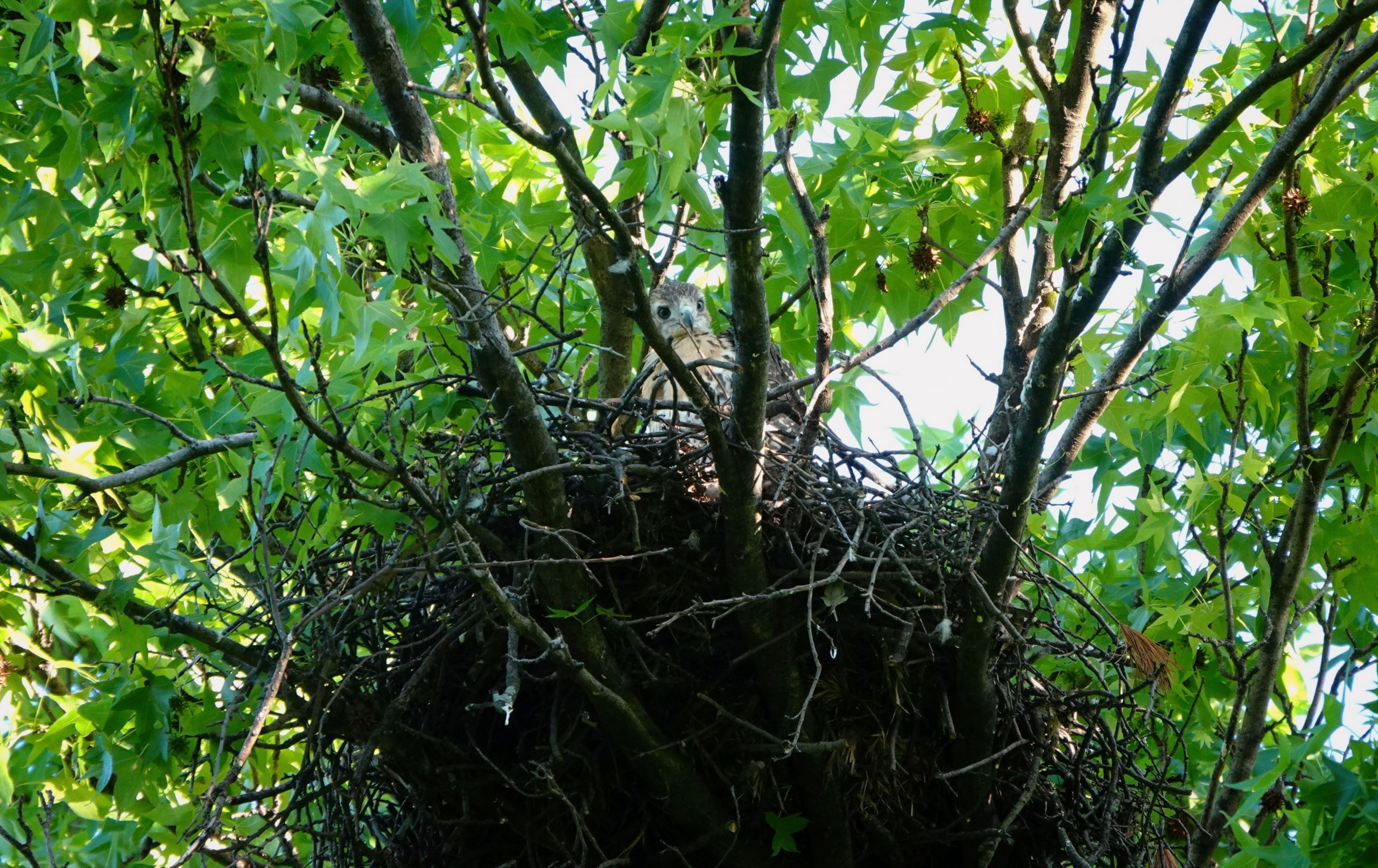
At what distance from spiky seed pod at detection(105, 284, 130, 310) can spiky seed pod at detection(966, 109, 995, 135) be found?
8.21 ft

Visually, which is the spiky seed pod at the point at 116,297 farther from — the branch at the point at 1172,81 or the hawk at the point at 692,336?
the branch at the point at 1172,81

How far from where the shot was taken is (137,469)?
288 cm

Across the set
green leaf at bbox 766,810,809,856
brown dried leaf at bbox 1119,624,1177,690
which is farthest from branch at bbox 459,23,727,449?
brown dried leaf at bbox 1119,624,1177,690

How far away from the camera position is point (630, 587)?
3.28m

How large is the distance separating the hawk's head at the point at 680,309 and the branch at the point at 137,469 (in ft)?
8.68

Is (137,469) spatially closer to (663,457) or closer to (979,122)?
(663,457)

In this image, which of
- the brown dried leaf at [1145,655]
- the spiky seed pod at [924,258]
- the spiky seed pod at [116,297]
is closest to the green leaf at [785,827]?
the brown dried leaf at [1145,655]

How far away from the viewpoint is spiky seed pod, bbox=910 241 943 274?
366 cm

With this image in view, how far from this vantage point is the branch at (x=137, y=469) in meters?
2.79

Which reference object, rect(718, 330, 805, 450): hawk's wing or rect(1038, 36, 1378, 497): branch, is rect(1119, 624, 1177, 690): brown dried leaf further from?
rect(718, 330, 805, 450): hawk's wing

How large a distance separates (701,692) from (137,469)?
147cm

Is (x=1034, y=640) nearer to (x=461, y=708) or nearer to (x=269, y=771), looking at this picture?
(x=461, y=708)

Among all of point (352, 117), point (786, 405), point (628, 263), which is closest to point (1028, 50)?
point (786, 405)

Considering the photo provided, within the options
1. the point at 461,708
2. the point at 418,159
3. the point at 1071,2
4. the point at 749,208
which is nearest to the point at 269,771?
the point at 461,708
